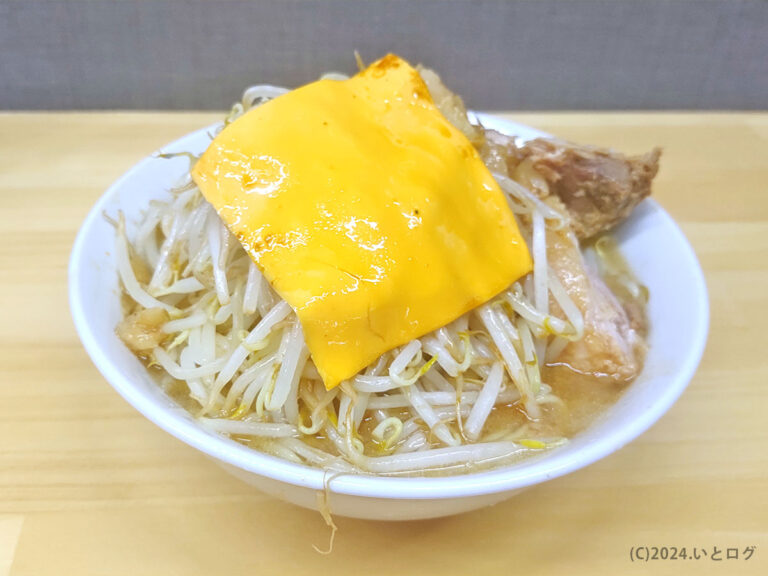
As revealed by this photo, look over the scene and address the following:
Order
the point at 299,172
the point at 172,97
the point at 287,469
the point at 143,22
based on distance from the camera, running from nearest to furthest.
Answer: the point at 287,469 < the point at 299,172 < the point at 143,22 < the point at 172,97

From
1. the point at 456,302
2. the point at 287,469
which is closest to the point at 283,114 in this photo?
the point at 456,302

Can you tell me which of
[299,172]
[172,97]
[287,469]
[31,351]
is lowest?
[31,351]

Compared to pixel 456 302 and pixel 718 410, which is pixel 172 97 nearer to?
pixel 456 302

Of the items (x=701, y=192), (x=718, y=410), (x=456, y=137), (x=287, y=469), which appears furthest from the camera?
(x=701, y=192)

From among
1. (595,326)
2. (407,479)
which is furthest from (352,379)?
(595,326)

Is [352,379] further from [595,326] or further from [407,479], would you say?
[595,326]

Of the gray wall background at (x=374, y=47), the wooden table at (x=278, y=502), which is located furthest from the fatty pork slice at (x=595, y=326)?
the gray wall background at (x=374, y=47)

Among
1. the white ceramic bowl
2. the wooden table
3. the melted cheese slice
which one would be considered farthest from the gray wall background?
the melted cheese slice

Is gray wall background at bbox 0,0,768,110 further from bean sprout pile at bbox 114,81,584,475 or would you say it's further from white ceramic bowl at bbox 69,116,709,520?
bean sprout pile at bbox 114,81,584,475

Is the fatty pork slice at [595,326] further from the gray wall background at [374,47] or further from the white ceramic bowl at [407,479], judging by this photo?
the gray wall background at [374,47]
